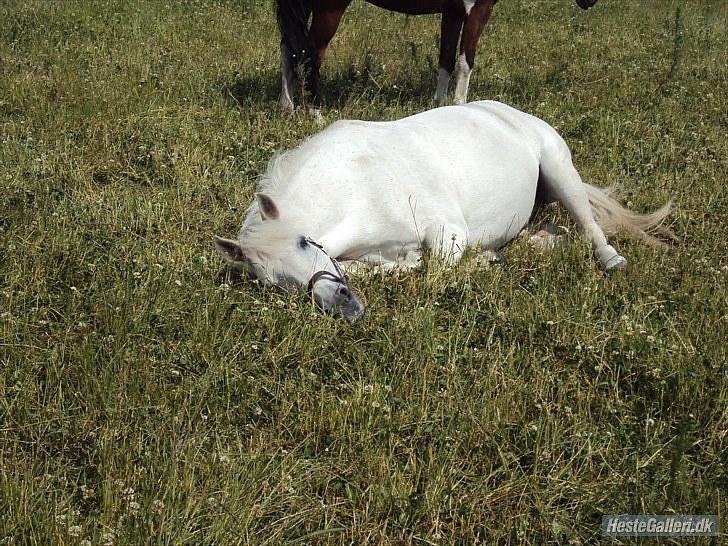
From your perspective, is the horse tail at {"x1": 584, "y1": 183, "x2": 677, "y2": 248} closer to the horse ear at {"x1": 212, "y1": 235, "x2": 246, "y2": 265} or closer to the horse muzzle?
the horse muzzle

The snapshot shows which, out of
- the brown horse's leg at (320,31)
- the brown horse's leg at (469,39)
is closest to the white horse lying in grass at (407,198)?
the brown horse's leg at (320,31)

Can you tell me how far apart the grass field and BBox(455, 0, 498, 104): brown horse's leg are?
5.92 ft

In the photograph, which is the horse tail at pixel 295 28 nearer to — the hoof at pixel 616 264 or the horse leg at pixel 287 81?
the horse leg at pixel 287 81

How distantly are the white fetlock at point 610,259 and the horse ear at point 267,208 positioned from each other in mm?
2191

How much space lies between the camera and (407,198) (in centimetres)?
507

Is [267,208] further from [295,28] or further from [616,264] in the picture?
[295,28]

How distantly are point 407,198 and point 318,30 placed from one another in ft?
11.8

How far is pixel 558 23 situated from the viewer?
1375 cm

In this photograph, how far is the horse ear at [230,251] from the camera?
14.4 feet

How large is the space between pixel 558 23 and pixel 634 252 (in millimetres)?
9050

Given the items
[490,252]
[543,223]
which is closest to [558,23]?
[543,223]

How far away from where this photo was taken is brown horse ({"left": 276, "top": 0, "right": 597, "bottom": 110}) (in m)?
8.01

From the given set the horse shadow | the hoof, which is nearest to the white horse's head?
the hoof

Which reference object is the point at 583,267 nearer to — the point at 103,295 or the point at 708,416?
the point at 708,416
